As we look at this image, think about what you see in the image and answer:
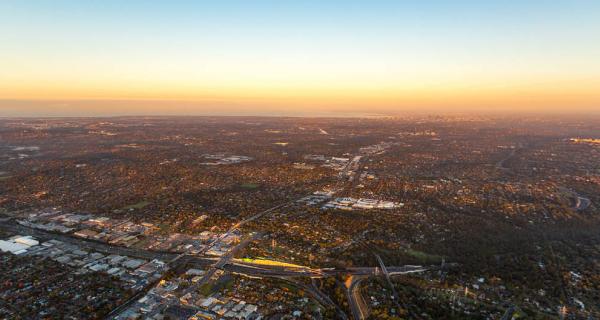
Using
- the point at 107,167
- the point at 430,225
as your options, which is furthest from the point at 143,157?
the point at 430,225

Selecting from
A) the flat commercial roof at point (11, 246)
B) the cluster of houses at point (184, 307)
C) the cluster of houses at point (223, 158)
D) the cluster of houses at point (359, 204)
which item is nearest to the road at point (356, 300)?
the cluster of houses at point (184, 307)

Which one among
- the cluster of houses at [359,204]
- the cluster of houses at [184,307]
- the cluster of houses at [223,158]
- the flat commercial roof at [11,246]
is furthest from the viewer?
the cluster of houses at [223,158]

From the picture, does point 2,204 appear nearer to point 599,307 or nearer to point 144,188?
point 144,188

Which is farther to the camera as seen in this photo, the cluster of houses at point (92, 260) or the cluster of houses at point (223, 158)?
the cluster of houses at point (223, 158)

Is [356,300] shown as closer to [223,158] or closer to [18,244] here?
[18,244]

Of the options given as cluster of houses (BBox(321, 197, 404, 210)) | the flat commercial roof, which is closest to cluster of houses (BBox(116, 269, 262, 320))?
the flat commercial roof

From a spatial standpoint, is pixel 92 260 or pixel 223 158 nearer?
pixel 92 260

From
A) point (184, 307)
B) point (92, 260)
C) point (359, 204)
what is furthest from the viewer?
point (359, 204)

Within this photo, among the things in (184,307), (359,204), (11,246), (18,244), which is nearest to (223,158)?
(359,204)

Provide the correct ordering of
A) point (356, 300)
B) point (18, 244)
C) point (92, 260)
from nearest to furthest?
point (356, 300)
point (92, 260)
point (18, 244)

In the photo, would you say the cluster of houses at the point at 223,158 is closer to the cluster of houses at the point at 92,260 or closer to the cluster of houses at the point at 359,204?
the cluster of houses at the point at 359,204

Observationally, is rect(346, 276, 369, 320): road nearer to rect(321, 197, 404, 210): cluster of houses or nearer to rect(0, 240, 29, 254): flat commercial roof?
rect(321, 197, 404, 210): cluster of houses
